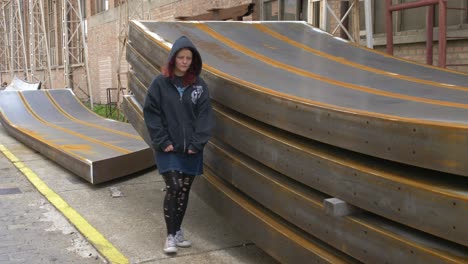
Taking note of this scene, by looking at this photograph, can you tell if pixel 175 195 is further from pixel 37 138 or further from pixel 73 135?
pixel 37 138

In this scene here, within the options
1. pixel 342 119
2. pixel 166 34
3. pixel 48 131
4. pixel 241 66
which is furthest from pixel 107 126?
pixel 342 119

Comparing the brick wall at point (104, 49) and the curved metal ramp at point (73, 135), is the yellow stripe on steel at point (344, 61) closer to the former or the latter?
the curved metal ramp at point (73, 135)

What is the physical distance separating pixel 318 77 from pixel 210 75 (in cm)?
90

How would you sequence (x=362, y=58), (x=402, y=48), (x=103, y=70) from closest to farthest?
1. (x=362, y=58)
2. (x=402, y=48)
3. (x=103, y=70)

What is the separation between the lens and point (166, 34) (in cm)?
557

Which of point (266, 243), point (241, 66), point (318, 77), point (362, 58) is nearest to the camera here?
point (266, 243)

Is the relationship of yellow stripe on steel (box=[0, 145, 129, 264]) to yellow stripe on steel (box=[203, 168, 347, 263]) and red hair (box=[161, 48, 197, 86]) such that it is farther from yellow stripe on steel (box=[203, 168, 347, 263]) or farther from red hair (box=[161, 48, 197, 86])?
red hair (box=[161, 48, 197, 86])

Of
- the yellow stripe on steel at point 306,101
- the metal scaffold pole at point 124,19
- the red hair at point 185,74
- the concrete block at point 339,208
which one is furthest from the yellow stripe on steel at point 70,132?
the concrete block at point 339,208

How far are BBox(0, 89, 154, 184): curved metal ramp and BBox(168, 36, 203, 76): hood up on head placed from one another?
2.95m

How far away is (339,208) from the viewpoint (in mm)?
2990

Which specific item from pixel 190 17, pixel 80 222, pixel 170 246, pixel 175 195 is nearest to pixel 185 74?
pixel 175 195

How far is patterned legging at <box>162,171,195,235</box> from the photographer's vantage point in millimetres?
4242

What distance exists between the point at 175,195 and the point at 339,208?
1.71m

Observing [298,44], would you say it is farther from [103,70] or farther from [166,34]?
[103,70]
